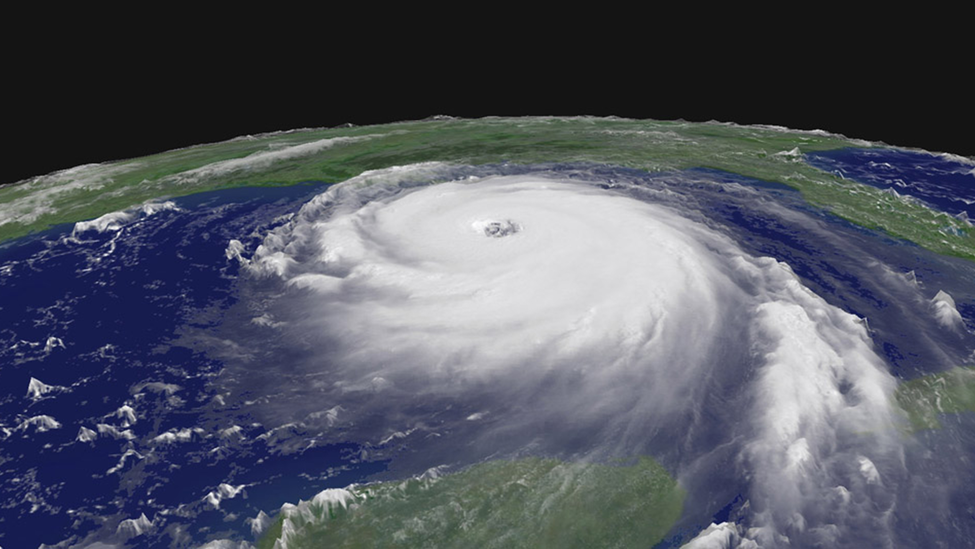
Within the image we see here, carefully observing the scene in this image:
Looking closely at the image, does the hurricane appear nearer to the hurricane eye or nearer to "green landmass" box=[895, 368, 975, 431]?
the hurricane eye

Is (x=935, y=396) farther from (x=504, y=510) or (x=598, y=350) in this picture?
(x=504, y=510)

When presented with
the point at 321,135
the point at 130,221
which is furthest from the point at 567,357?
the point at 321,135

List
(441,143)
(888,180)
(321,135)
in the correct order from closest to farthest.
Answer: (888,180)
(441,143)
(321,135)

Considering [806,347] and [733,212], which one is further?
[733,212]

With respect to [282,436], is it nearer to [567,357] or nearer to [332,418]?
[332,418]

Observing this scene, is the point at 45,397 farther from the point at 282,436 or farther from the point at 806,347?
the point at 806,347

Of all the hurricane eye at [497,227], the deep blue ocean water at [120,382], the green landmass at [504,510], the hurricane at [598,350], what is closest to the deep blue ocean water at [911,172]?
the hurricane at [598,350]

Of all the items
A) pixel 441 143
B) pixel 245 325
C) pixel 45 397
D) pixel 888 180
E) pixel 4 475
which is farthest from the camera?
pixel 441 143
